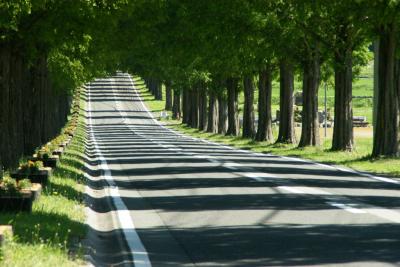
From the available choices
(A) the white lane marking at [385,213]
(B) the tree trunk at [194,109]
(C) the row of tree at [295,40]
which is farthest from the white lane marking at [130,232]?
(B) the tree trunk at [194,109]

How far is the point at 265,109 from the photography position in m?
54.4

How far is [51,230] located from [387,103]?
68.9 feet

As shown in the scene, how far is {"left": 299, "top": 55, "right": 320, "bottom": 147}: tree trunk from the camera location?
43.2m

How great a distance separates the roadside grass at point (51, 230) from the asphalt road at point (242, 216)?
333 millimetres

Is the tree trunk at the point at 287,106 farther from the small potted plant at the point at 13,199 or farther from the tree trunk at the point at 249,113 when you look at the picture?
the small potted plant at the point at 13,199

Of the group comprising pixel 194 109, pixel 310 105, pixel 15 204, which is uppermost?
pixel 310 105

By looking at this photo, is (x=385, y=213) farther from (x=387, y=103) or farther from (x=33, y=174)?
(x=387, y=103)

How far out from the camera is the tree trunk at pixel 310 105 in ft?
142

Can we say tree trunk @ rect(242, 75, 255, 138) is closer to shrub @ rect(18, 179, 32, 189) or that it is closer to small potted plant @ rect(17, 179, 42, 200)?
small potted plant @ rect(17, 179, 42, 200)

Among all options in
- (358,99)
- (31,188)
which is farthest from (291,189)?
(358,99)

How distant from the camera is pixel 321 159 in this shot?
34250 mm

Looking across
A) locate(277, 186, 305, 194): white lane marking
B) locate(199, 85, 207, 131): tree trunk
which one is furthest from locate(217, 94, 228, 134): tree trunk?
locate(277, 186, 305, 194): white lane marking

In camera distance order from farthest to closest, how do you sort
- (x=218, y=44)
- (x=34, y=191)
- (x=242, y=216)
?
(x=218, y=44), (x=34, y=191), (x=242, y=216)

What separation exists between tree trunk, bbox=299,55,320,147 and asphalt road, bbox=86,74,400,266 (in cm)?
1334
